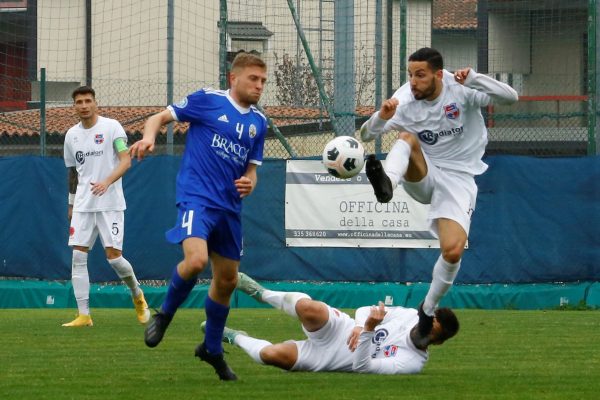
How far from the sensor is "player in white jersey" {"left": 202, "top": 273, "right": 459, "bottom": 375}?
341 inches

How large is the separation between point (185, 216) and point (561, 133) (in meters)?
12.6

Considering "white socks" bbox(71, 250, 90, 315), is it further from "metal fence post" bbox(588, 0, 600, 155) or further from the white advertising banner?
"metal fence post" bbox(588, 0, 600, 155)

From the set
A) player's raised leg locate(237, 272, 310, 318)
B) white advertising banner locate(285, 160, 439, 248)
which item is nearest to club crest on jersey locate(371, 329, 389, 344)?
player's raised leg locate(237, 272, 310, 318)

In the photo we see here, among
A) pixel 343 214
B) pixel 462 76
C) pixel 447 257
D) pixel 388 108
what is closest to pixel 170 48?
pixel 343 214

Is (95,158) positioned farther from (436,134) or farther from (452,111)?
(452,111)

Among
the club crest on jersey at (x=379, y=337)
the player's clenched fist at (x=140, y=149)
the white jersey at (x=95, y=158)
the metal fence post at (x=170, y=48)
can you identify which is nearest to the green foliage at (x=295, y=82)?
the metal fence post at (x=170, y=48)

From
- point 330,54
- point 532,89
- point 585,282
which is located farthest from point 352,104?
point 532,89

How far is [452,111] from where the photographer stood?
988 cm

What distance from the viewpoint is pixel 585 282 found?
1692cm

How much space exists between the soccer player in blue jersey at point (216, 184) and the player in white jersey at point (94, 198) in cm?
471

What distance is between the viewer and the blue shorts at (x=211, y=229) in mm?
8328

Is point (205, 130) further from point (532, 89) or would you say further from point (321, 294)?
point (532, 89)

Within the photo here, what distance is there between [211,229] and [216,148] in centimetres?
56

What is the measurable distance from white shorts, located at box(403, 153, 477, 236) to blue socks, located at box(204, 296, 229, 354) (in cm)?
213
